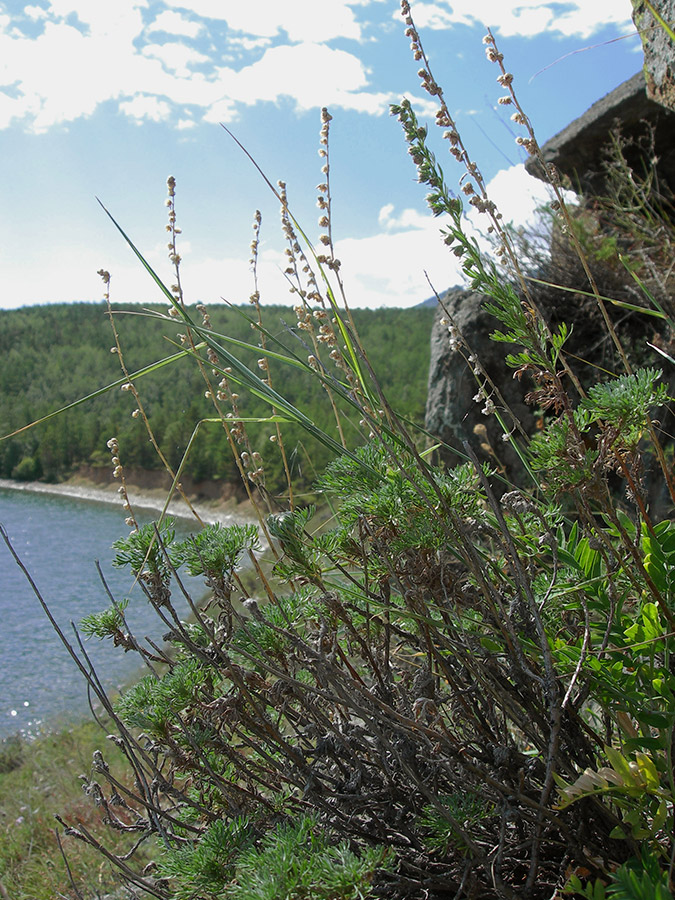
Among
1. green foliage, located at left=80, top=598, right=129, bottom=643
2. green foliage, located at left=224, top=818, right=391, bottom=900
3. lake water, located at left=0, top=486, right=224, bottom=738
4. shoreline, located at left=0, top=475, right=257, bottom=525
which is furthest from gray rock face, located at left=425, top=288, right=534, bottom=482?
shoreline, located at left=0, top=475, right=257, bottom=525

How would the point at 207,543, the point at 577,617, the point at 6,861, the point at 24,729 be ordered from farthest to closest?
the point at 24,729 < the point at 6,861 < the point at 577,617 < the point at 207,543

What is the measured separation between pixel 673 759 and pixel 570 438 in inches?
18.2

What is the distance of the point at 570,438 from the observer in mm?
849

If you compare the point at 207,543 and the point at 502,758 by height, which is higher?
the point at 207,543

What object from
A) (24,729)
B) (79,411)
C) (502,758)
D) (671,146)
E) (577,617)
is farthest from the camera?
(79,411)

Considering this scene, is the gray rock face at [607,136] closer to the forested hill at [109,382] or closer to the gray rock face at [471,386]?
the gray rock face at [471,386]

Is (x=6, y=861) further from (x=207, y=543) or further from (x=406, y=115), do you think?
(x=406, y=115)

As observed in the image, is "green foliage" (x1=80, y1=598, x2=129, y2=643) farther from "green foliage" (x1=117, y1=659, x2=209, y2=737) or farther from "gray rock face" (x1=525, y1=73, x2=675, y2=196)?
"gray rock face" (x1=525, y1=73, x2=675, y2=196)

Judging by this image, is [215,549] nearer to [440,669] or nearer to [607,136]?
[440,669]

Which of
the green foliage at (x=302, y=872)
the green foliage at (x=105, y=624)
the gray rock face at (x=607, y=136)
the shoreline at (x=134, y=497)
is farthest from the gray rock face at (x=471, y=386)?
the shoreline at (x=134, y=497)

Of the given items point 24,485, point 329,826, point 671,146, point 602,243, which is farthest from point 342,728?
point 24,485

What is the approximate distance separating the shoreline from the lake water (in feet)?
2.93

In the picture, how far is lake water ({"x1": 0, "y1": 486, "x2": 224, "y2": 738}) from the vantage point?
6121 millimetres

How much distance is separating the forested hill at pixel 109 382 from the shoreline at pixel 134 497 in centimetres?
60
